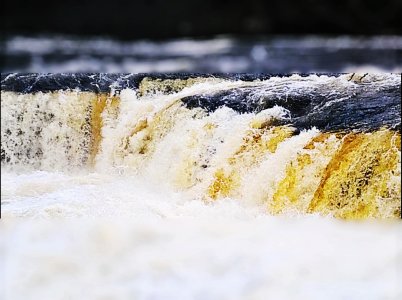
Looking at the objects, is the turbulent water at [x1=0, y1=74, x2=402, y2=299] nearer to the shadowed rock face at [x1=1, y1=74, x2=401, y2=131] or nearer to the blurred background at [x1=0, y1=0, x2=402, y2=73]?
the shadowed rock face at [x1=1, y1=74, x2=401, y2=131]

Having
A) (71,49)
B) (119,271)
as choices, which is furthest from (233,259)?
(71,49)

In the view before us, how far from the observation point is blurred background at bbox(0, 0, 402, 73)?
1.46 meters

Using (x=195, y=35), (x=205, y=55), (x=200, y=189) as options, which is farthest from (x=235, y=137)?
(x=205, y=55)

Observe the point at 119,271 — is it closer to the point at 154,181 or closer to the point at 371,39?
the point at 154,181

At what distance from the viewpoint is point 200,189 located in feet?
4.68

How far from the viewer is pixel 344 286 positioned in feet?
4.62

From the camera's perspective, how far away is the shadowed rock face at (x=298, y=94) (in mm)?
1421

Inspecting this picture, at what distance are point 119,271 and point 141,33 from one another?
0.65 metres

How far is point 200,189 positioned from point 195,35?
1.61 ft

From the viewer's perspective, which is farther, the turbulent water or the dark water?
the dark water

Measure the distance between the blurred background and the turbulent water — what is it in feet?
0.60

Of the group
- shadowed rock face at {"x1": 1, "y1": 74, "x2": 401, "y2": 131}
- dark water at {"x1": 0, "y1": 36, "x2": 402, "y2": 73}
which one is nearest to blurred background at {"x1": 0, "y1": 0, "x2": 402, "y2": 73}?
dark water at {"x1": 0, "y1": 36, "x2": 402, "y2": 73}

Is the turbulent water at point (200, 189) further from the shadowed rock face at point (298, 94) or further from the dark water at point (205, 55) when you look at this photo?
the dark water at point (205, 55)

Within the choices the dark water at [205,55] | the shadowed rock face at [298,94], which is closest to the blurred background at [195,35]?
the dark water at [205,55]
